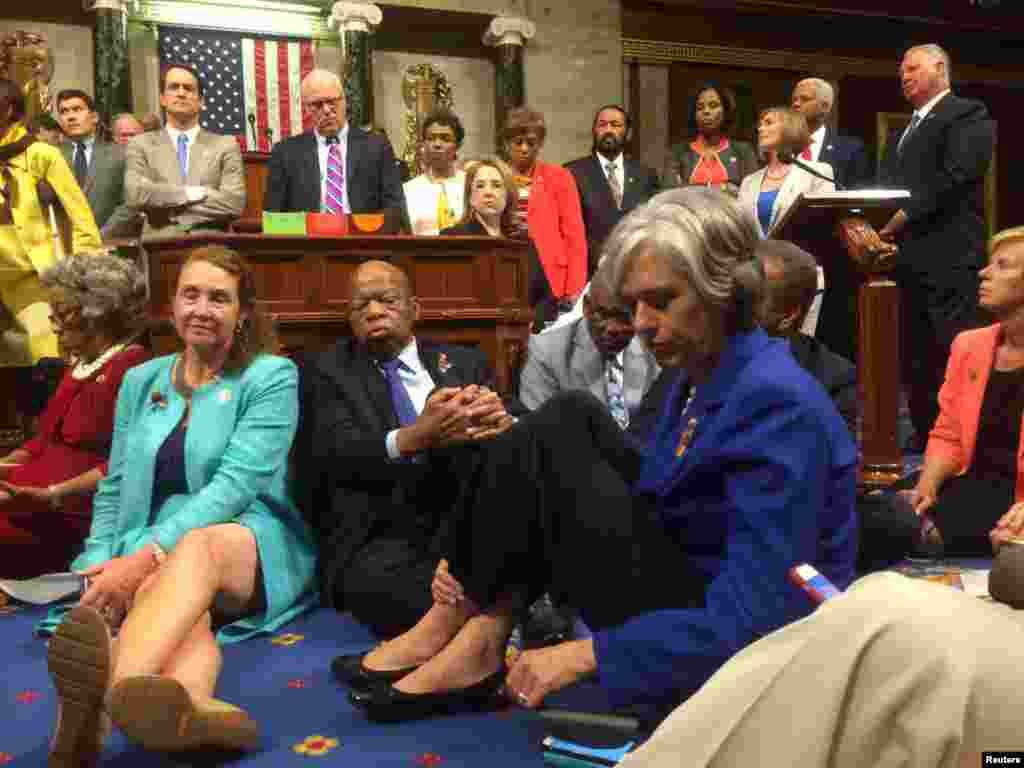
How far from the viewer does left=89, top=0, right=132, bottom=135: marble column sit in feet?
27.0

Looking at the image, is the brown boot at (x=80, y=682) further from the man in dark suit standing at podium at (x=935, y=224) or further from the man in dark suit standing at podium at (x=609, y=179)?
the man in dark suit standing at podium at (x=609, y=179)

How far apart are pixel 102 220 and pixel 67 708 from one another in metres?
3.91

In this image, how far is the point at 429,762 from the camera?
194cm

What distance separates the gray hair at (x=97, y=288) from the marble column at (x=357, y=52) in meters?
5.99

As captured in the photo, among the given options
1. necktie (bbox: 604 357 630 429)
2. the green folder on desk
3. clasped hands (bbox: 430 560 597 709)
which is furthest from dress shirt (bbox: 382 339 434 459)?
clasped hands (bbox: 430 560 597 709)

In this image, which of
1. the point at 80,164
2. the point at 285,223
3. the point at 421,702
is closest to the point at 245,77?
the point at 80,164

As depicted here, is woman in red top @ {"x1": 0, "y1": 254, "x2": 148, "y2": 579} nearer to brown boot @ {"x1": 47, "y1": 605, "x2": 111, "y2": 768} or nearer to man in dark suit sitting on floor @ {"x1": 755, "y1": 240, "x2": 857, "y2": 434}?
brown boot @ {"x1": 47, "y1": 605, "x2": 111, "y2": 768}

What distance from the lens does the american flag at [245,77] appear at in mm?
8867

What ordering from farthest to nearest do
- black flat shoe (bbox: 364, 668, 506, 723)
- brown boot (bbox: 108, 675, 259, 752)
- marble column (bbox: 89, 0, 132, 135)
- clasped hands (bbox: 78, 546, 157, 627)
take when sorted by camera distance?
marble column (bbox: 89, 0, 132, 135), clasped hands (bbox: 78, 546, 157, 627), black flat shoe (bbox: 364, 668, 506, 723), brown boot (bbox: 108, 675, 259, 752)

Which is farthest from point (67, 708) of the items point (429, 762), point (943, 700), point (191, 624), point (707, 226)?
point (943, 700)

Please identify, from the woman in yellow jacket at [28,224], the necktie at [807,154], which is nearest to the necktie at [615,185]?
the necktie at [807,154]

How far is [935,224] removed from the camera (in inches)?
185

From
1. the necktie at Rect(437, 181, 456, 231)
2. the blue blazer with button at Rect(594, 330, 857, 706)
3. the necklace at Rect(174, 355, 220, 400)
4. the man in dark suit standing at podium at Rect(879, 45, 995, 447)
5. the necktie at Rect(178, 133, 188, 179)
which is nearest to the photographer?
the blue blazer with button at Rect(594, 330, 857, 706)

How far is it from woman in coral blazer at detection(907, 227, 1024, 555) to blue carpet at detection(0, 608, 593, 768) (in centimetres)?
158
